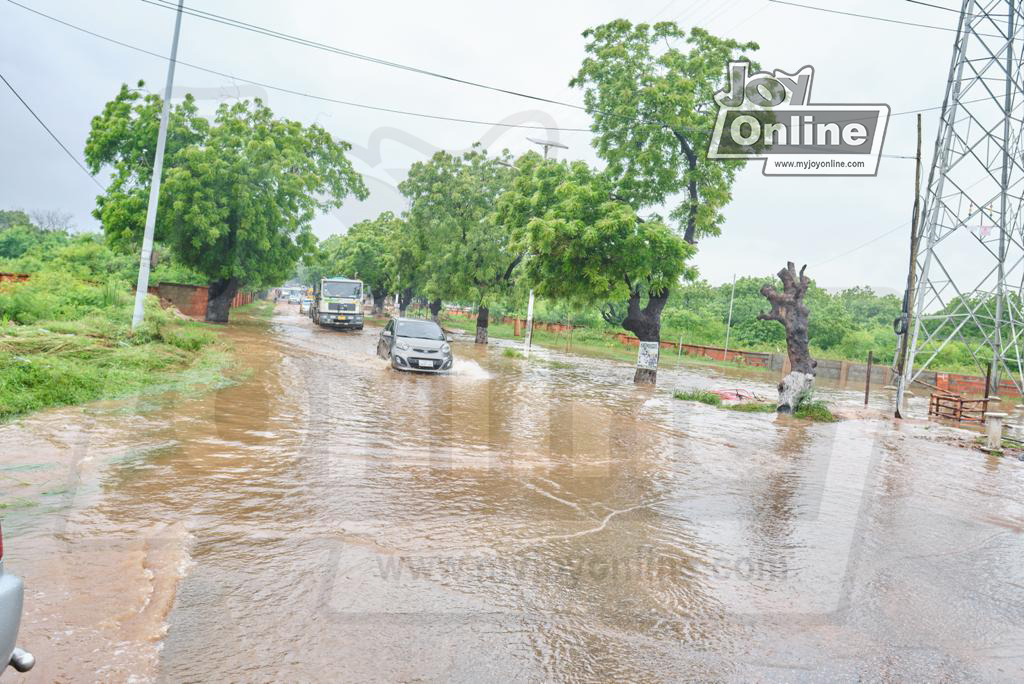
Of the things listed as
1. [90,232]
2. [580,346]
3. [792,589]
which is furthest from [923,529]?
[90,232]

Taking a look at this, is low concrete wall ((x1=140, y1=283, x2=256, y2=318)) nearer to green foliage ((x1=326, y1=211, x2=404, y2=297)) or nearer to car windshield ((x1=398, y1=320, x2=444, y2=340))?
car windshield ((x1=398, y1=320, x2=444, y2=340))

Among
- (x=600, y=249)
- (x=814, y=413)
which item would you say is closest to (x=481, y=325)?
(x=600, y=249)

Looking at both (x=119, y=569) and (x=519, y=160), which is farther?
(x=519, y=160)

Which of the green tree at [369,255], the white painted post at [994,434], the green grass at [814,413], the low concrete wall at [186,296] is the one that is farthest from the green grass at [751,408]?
the green tree at [369,255]

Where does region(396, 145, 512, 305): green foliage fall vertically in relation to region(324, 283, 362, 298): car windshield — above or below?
above

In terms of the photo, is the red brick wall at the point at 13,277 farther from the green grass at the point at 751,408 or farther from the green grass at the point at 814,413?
the green grass at the point at 814,413

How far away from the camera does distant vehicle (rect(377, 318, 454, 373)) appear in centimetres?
1738

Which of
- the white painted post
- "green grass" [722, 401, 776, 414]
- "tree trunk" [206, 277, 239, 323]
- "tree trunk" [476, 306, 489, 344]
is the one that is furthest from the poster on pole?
"tree trunk" [206, 277, 239, 323]

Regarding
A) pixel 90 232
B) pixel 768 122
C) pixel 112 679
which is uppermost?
pixel 768 122

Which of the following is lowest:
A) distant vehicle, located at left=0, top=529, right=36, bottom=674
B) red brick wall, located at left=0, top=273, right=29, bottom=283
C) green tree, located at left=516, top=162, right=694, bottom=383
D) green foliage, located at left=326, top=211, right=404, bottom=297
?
distant vehicle, located at left=0, top=529, right=36, bottom=674

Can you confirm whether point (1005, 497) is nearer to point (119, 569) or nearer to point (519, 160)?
point (119, 569)

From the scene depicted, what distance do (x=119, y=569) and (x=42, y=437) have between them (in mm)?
4110

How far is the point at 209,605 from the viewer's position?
4023 millimetres

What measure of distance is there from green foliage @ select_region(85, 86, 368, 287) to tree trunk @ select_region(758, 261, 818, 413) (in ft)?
67.6
